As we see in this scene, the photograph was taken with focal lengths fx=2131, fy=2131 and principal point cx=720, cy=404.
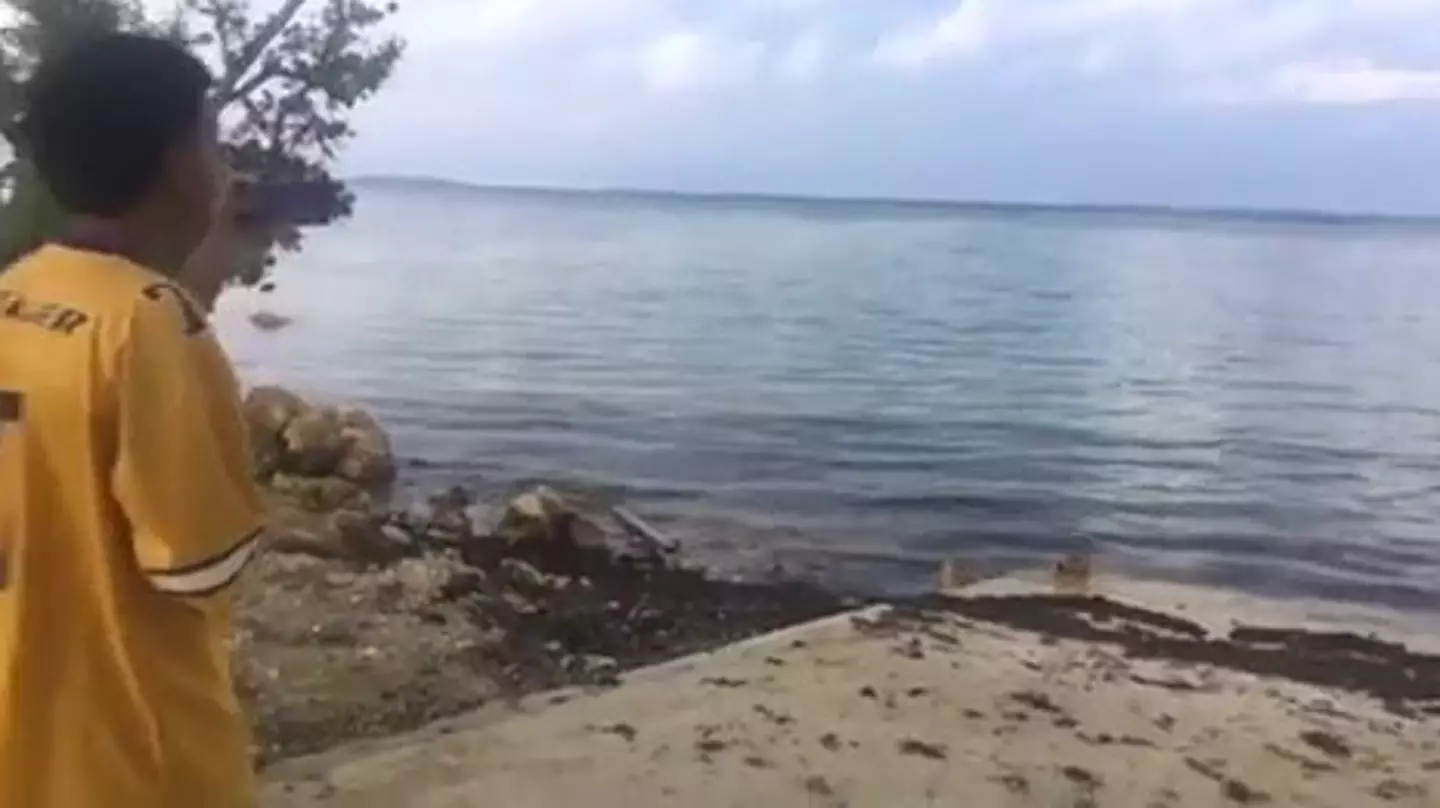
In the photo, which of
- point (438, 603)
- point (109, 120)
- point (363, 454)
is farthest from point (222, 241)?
point (363, 454)

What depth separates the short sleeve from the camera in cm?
151

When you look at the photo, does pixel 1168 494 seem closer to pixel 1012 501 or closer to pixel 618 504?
pixel 1012 501

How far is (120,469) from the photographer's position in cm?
151

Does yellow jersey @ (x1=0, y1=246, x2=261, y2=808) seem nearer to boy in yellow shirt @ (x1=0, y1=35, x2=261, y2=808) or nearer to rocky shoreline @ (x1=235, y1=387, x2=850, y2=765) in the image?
boy in yellow shirt @ (x1=0, y1=35, x2=261, y2=808)

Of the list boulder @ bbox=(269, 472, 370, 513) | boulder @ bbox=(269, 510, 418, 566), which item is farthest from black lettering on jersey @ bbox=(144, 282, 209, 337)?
boulder @ bbox=(269, 472, 370, 513)

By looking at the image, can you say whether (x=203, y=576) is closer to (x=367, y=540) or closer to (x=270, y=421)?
(x=367, y=540)

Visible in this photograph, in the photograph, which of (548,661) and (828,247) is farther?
(828,247)

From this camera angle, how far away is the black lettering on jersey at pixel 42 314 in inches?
60.6

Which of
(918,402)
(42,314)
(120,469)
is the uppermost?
(42,314)

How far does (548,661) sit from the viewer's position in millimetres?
5715

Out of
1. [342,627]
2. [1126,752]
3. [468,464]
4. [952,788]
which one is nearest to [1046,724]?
[1126,752]

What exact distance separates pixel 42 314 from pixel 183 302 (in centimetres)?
10

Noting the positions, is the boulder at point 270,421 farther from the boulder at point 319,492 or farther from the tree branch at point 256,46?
the tree branch at point 256,46

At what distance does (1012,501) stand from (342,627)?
229 inches
